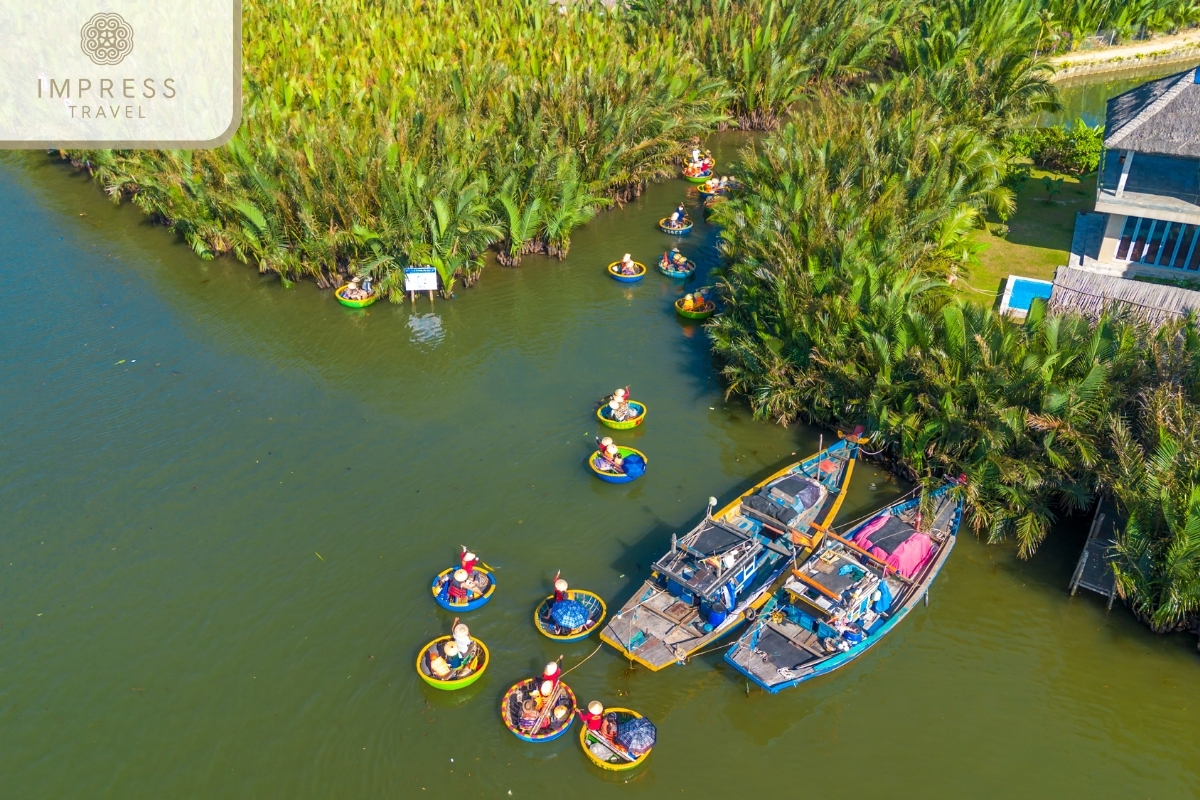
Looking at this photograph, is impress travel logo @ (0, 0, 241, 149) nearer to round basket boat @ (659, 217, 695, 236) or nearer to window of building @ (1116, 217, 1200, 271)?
round basket boat @ (659, 217, 695, 236)

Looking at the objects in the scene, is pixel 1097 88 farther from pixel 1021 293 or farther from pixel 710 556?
pixel 710 556

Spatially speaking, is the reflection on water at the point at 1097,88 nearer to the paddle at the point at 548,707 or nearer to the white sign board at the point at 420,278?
the white sign board at the point at 420,278

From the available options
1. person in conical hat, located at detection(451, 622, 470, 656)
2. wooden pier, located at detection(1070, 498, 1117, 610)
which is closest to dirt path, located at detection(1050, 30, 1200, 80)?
wooden pier, located at detection(1070, 498, 1117, 610)

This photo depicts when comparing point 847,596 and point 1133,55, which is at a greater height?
point 1133,55

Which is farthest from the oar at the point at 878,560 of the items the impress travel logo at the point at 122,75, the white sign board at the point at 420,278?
the impress travel logo at the point at 122,75

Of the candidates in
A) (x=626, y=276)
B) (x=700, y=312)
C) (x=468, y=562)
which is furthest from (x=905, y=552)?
(x=626, y=276)

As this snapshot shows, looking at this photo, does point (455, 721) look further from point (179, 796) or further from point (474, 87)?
point (474, 87)

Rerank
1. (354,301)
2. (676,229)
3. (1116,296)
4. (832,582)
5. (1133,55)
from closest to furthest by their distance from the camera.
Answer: (832,582)
(1116,296)
(354,301)
(676,229)
(1133,55)

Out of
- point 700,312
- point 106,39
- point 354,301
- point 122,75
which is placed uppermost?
point 106,39

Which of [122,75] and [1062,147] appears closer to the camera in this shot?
[1062,147]
